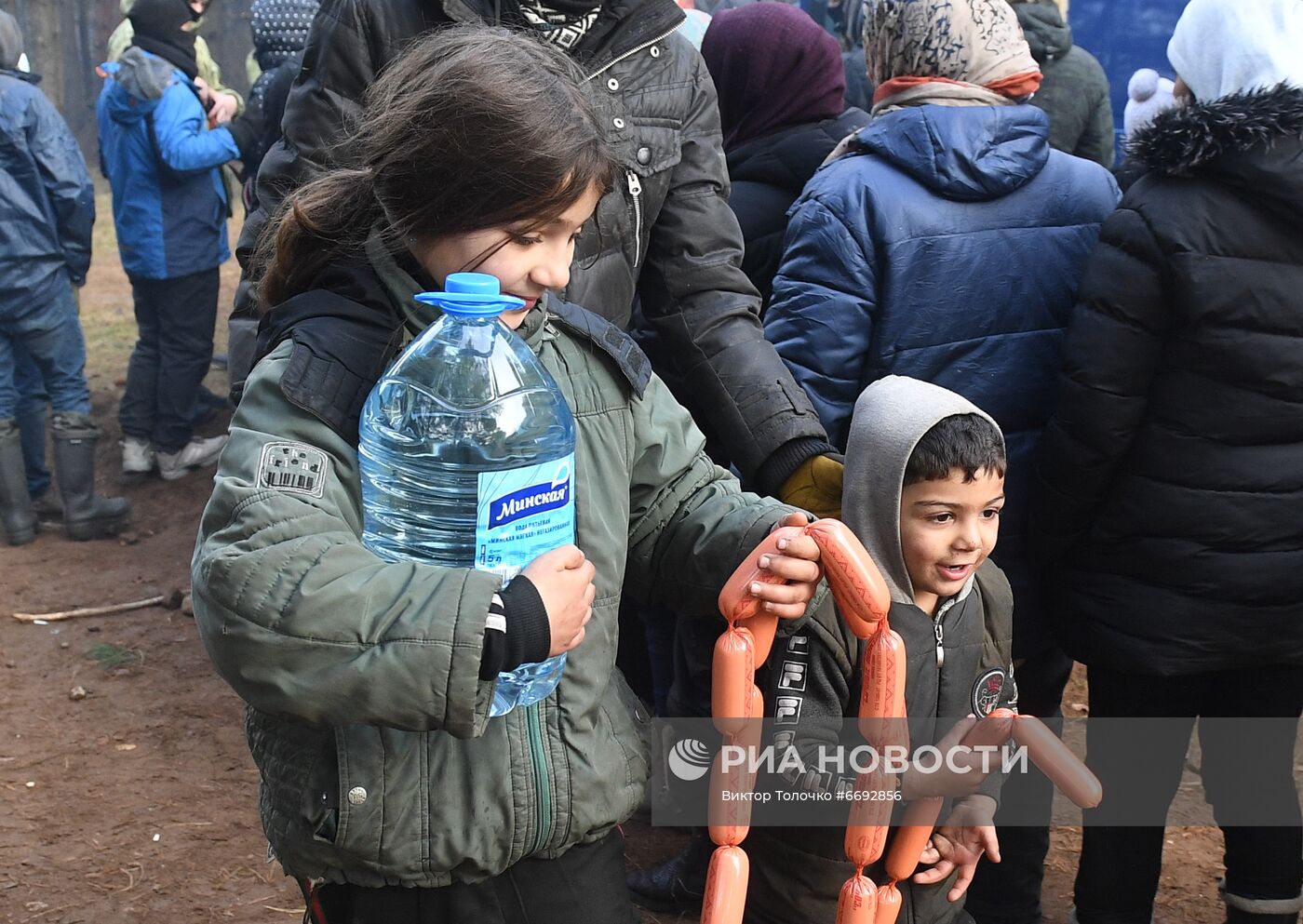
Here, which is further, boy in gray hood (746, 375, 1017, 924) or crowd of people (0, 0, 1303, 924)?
boy in gray hood (746, 375, 1017, 924)

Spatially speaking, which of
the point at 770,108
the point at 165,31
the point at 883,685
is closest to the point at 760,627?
the point at 883,685

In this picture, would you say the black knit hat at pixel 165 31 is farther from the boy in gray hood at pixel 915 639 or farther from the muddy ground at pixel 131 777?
the boy in gray hood at pixel 915 639

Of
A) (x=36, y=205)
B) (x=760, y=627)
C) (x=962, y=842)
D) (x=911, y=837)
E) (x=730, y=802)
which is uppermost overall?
(x=760, y=627)

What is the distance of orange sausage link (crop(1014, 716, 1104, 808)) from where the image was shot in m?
2.06

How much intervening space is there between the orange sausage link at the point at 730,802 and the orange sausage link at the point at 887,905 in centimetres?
28

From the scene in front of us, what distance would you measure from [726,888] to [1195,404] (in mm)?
1698

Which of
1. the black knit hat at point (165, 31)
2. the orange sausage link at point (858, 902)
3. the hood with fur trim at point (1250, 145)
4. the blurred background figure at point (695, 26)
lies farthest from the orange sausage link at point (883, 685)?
the black knit hat at point (165, 31)

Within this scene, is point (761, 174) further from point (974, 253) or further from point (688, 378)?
point (688, 378)

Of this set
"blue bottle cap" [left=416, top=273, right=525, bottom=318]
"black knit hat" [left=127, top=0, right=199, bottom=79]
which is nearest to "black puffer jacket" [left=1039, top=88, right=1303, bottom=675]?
"blue bottle cap" [left=416, top=273, right=525, bottom=318]

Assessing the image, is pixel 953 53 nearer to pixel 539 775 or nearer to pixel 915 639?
pixel 915 639

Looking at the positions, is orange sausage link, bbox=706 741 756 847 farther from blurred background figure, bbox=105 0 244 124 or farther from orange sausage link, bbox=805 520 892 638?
blurred background figure, bbox=105 0 244 124

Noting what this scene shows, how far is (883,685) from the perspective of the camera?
204 cm

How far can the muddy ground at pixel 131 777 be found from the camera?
395cm

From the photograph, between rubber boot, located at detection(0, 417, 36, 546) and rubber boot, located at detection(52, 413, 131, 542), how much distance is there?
17 cm
